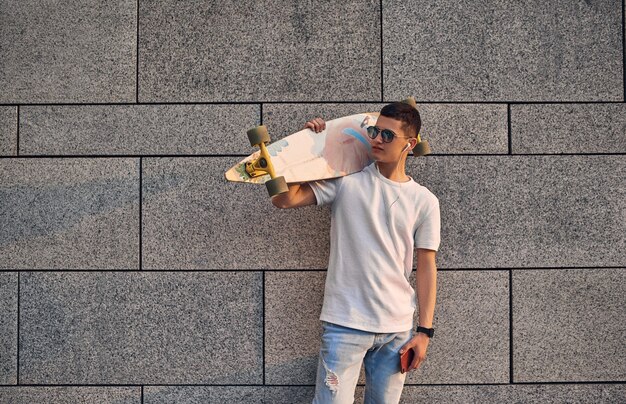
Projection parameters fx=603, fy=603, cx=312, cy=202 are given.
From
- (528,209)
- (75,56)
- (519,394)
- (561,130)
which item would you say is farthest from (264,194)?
(519,394)

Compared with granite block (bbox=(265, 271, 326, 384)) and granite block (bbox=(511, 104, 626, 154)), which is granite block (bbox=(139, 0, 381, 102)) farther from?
granite block (bbox=(265, 271, 326, 384))

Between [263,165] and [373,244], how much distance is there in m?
0.80

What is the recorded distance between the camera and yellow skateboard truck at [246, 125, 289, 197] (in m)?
3.36

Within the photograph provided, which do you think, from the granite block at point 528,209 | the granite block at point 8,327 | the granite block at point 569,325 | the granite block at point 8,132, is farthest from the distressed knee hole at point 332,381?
the granite block at point 8,132

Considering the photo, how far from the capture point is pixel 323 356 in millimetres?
3555

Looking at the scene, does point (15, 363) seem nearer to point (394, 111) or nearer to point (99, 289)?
point (99, 289)

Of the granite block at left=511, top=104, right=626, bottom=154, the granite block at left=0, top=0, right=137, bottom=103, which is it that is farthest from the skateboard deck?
the granite block at left=0, top=0, right=137, bottom=103

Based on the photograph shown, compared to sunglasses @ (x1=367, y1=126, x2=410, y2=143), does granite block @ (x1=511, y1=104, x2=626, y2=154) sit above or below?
above

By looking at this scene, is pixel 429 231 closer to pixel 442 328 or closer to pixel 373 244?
pixel 373 244

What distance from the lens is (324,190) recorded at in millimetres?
3689

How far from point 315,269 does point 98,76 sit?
2.12 m

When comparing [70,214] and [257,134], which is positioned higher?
[257,134]

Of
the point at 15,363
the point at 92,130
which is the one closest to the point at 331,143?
the point at 92,130

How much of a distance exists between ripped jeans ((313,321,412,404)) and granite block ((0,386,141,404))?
158cm
